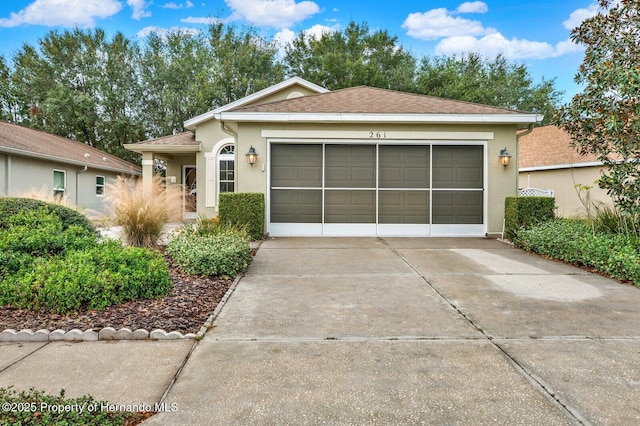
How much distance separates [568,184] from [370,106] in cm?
901

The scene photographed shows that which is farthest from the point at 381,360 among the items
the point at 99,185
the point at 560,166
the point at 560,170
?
the point at 99,185

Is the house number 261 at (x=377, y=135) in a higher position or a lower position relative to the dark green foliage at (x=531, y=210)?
higher

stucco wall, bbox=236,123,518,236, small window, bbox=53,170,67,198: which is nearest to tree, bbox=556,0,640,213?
stucco wall, bbox=236,123,518,236

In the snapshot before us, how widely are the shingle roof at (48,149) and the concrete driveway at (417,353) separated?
453 inches

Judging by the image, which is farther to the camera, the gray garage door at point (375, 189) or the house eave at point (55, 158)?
the house eave at point (55, 158)

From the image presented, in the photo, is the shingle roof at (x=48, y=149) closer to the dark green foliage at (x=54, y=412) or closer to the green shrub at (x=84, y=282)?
the green shrub at (x=84, y=282)

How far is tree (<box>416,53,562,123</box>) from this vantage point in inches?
883

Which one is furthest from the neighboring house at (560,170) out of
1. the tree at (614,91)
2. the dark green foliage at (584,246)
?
the tree at (614,91)

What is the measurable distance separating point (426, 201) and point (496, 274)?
13.8 feet

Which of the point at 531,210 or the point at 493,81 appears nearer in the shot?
the point at 531,210

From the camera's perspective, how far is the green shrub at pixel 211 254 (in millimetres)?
5086

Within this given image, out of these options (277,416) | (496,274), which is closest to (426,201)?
(496,274)

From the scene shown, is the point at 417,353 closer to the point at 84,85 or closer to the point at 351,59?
the point at 351,59

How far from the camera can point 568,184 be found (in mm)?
13961
